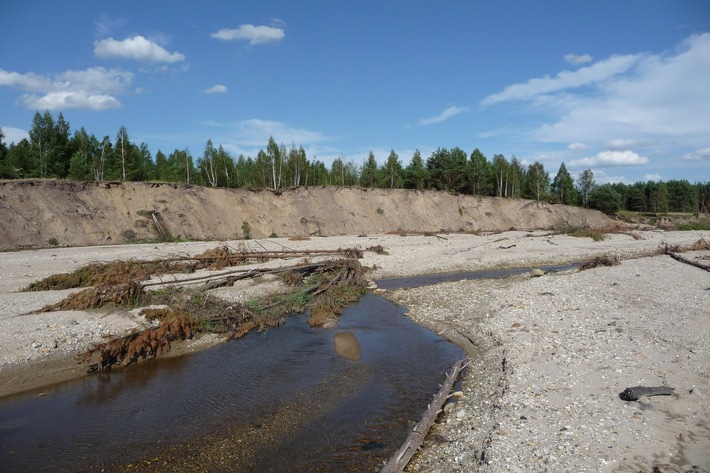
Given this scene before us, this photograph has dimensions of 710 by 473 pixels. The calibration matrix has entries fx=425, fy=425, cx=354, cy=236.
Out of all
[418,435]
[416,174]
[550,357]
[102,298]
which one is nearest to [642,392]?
[550,357]

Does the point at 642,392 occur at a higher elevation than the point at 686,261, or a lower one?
lower

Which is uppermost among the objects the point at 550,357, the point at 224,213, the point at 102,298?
the point at 224,213

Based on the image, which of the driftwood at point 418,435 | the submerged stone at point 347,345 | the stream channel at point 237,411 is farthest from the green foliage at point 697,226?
the driftwood at point 418,435

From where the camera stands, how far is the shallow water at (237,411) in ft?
25.8

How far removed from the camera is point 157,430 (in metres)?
8.91

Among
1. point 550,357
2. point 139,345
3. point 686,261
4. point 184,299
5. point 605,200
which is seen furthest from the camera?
point 605,200

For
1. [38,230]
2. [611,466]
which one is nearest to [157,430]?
[611,466]

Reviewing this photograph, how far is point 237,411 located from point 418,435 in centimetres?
425

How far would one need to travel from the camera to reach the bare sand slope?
3391cm

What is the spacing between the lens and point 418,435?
25.7 feet

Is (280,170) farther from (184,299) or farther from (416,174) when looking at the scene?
(184,299)

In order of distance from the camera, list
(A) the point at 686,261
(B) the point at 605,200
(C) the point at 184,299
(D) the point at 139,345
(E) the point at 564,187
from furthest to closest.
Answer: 1. (E) the point at 564,187
2. (B) the point at 605,200
3. (A) the point at 686,261
4. (C) the point at 184,299
5. (D) the point at 139,345

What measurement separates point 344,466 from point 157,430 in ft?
13.7

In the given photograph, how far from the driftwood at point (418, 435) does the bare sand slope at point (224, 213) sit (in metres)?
33.6
